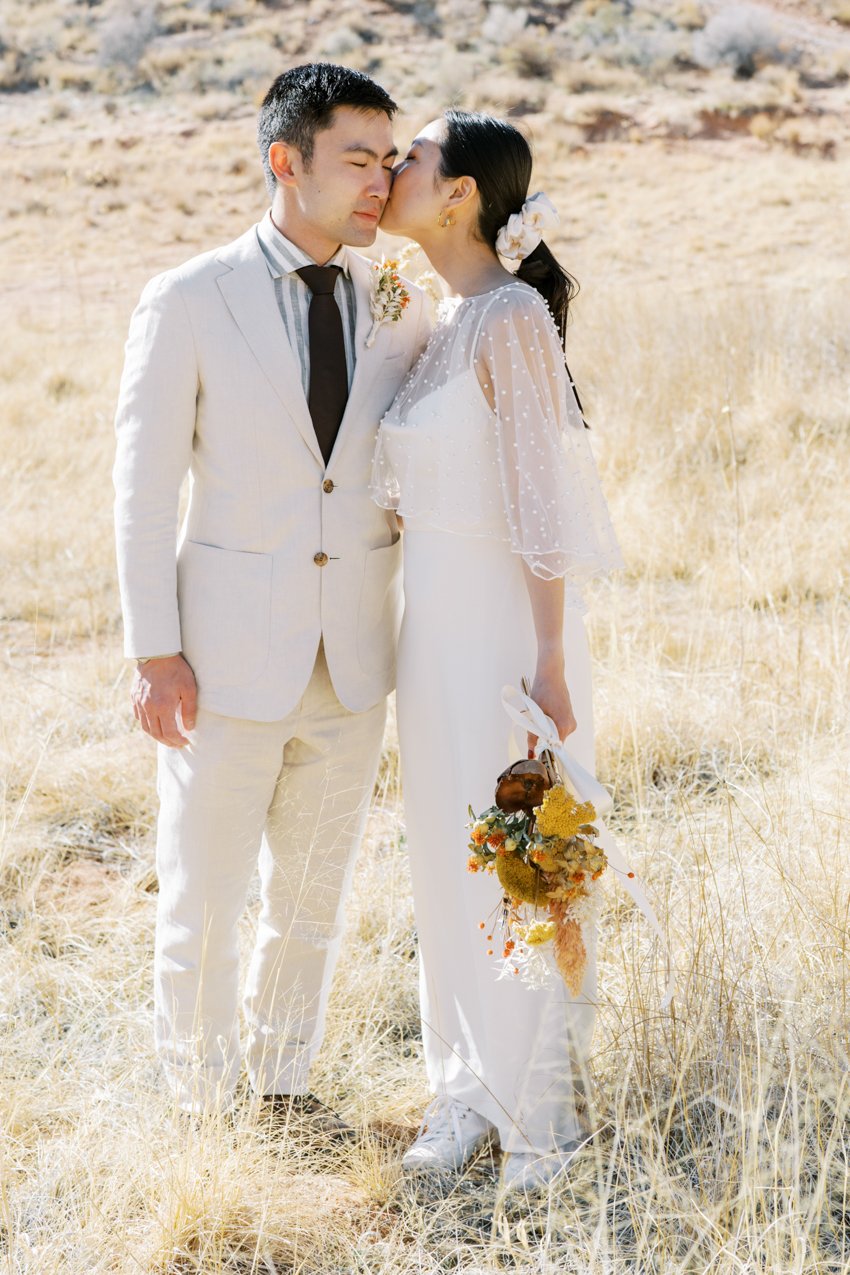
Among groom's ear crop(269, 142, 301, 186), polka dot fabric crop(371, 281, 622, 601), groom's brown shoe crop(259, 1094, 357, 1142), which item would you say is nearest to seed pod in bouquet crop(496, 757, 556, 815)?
polka dot fabric crop(371, 281, 622, 601)

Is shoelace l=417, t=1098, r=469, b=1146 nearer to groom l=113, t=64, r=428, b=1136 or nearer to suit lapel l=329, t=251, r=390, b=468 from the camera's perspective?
groom l=113, t=64, r=428, b=1136

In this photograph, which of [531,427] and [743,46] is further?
[743,46]

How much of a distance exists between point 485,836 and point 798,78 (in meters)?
26.0

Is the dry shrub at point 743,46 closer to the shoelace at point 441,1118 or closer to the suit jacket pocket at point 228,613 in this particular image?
the suit jacket pocket at point 228,613

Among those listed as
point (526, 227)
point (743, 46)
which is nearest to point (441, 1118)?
point (526, 227)

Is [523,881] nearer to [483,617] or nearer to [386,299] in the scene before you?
[483,617]

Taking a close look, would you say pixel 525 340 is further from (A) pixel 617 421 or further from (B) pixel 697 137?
(B) pixel 697 137

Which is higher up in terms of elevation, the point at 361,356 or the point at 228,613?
the point at 361,356

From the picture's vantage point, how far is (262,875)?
3.07 metres

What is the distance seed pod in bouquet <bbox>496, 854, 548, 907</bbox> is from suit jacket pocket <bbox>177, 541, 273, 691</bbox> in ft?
2.42

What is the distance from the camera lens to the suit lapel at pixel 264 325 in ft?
8.46

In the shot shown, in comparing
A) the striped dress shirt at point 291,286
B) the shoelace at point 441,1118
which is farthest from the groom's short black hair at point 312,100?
the shoelace at point 441,1118

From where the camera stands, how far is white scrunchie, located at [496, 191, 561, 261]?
271 cm

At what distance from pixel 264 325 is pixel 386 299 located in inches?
12.5
